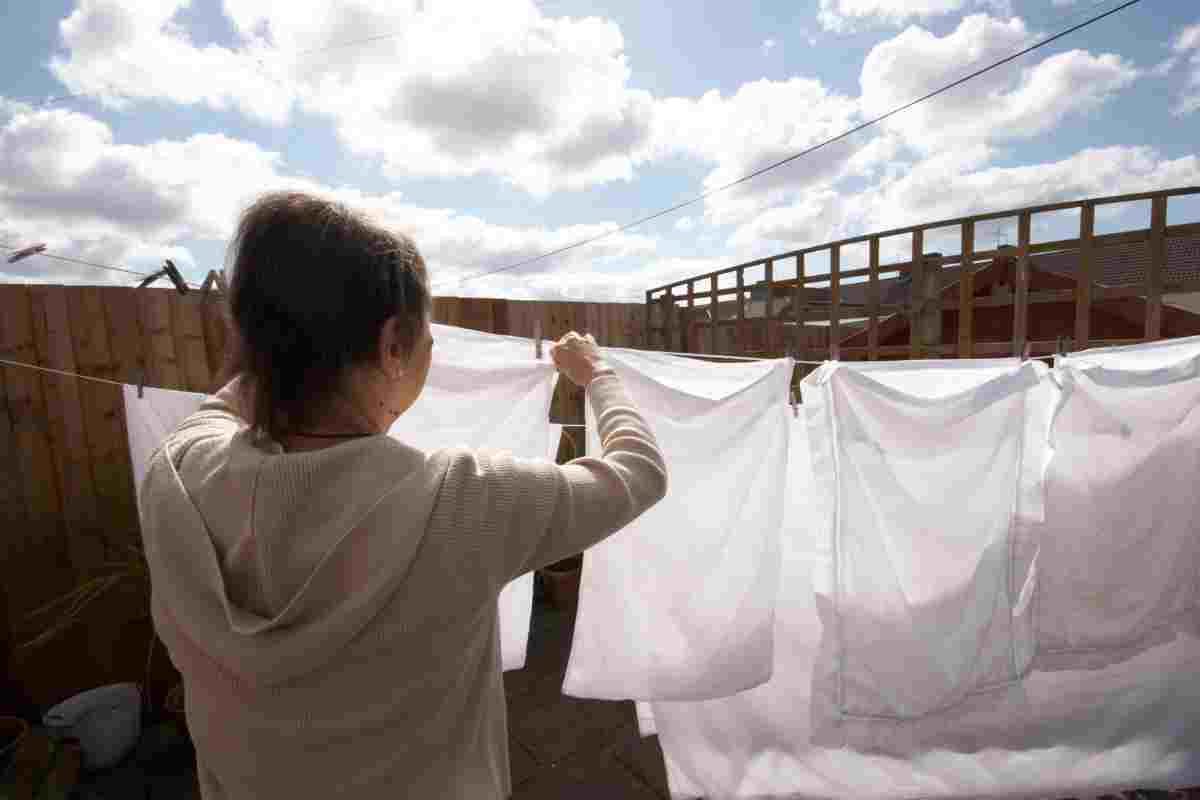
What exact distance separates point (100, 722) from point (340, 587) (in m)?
3.20

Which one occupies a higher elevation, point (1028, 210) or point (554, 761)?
point (1028, 210)

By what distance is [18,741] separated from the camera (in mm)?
2523

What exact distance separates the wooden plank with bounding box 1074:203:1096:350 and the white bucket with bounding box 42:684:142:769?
6.11m

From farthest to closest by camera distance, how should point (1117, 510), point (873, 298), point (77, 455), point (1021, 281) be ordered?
point (873, 298)
point (1021, 281)
point (77, 455)
point (1117, 510)

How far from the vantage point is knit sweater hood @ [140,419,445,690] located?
71cm

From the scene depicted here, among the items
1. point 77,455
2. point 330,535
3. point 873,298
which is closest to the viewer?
point 330,535

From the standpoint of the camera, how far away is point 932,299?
4461mm

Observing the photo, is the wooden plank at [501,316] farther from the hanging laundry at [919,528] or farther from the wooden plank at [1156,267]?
the wooden plank at [1156,267]

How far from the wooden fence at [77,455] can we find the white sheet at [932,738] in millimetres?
2950

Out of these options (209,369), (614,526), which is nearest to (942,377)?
(614,526)

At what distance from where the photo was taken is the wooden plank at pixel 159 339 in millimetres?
3023

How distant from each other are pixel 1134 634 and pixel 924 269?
2.94m

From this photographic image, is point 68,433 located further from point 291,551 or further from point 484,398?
point 291,551

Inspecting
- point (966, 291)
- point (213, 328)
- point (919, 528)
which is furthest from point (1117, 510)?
point (213, 328)
